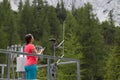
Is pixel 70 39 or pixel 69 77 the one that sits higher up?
pixel 70 39

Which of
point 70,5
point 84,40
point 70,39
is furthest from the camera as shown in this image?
point 70,5

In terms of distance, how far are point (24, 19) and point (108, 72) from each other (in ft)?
119

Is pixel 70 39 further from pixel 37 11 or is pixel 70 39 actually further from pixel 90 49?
pixel 37 11

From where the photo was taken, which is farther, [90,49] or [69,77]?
[90,49]

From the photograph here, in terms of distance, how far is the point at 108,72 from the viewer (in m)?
44.6

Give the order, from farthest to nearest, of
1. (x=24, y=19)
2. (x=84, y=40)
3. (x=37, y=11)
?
1. (x=37, y=11)
2. (x=24, y=19)
3. (x=84, y=40)

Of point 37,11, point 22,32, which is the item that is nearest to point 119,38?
point 22,32

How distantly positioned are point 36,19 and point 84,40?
23874 mm

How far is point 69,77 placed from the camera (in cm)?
4319

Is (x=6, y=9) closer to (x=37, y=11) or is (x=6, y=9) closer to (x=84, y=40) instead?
(x=37, y=11)

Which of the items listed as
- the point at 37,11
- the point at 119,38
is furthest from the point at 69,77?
the point at 37,11

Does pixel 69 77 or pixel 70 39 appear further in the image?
pixel 70 39

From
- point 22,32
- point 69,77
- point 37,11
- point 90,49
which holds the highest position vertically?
point 37,11

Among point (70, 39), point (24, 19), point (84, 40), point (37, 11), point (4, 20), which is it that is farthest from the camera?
point (37, 11)
